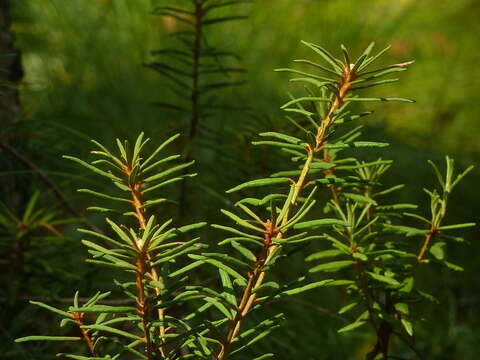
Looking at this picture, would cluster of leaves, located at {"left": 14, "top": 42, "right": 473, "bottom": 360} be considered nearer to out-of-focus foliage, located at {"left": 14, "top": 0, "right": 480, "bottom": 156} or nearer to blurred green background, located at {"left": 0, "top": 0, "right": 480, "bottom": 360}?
blurred green background, located at {"left": 0, "top": 0, "right": 480, "bottom": 360}

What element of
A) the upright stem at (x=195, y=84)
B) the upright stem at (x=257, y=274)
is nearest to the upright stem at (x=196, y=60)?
the upright stem at (x=195, y=84)

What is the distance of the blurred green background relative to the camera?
0.79m

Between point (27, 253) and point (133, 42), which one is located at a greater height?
point (133, 42)

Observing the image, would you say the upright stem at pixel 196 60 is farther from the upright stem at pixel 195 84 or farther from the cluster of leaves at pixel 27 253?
the cluster of leaves at pixel 27 253

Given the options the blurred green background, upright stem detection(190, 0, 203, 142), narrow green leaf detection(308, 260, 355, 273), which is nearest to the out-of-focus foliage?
the blurred green background

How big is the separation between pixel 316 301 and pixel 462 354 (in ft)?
0.75

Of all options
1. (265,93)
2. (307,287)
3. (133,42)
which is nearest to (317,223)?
(307,287)

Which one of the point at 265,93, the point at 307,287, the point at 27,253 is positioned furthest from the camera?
the point at 265,93

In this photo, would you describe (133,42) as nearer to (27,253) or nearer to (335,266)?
(27,253)

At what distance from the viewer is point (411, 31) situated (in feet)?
4.87

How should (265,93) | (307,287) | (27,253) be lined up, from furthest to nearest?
1. (265,93)
2. (27,253)
3. (307,287)

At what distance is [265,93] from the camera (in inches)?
43.5

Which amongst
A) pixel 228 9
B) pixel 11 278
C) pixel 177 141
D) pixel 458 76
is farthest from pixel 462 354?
pixel 458 76

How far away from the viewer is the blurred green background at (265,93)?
0.79 meters
